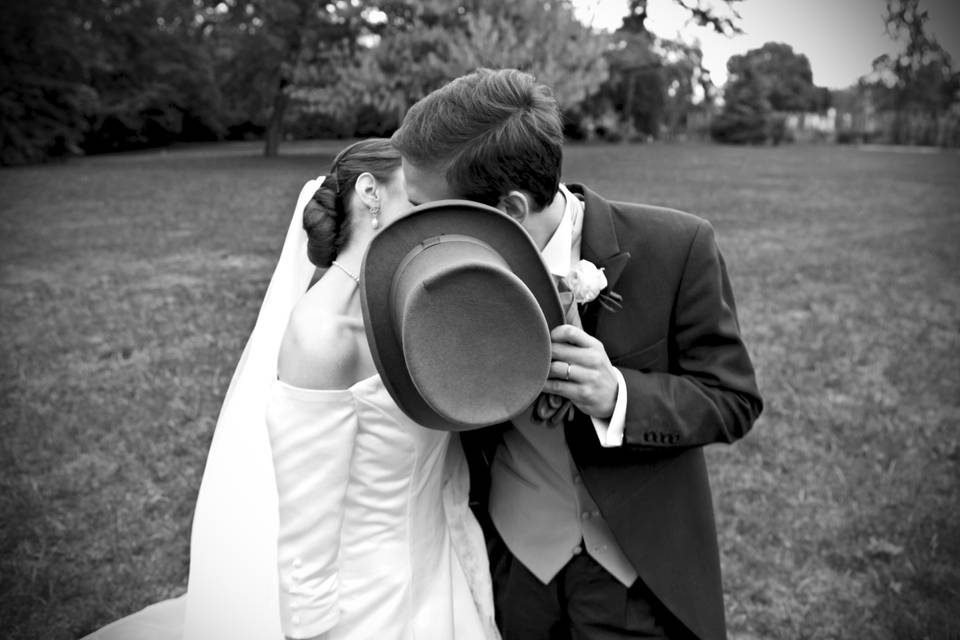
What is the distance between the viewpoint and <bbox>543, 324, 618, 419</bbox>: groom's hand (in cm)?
179

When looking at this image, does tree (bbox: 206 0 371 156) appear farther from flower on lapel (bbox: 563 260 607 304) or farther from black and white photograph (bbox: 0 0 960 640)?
flower on lapel (bbox: 563 260 607 304)

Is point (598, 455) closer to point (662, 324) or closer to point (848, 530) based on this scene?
point (662, 324)

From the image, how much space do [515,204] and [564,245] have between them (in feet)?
0.80

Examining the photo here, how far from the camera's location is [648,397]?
6.59 feet

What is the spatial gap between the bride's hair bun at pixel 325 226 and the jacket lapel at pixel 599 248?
721mm

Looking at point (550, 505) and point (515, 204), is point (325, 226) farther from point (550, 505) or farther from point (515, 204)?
point (550, 505)

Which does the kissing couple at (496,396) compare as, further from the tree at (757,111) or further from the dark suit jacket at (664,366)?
the tree at (757,111)

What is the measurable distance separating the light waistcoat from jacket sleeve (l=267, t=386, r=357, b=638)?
552 mm

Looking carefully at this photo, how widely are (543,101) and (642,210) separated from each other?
0.51 meters

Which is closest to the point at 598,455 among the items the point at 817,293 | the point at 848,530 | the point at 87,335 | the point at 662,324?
the point at 662,324

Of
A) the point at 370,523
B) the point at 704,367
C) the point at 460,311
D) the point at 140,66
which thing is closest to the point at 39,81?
the point at 140,66

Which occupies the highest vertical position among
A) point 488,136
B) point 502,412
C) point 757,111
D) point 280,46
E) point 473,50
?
point 280,46

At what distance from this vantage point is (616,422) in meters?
1.97

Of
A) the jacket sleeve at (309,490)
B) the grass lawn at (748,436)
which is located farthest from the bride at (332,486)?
the grass lawn at (748,436)
